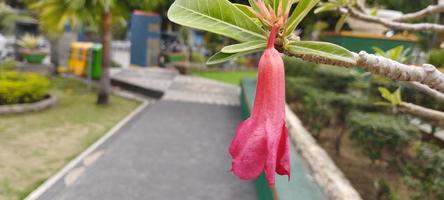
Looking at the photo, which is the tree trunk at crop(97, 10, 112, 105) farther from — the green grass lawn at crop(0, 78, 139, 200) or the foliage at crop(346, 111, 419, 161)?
the foliage at crop(346, 111, 419, 161)

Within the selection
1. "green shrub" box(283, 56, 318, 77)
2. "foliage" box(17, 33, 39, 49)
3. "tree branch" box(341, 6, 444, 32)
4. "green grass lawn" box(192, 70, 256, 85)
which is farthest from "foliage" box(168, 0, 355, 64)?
"foliage" box(17, 33, 39, 49)

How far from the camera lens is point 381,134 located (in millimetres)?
4527

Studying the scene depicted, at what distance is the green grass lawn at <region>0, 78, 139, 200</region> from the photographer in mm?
4693

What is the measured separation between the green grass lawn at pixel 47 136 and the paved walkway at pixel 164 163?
350 mm

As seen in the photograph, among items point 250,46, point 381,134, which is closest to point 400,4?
point 381,134

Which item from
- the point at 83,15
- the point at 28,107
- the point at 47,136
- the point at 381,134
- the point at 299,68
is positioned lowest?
the point at 47,136

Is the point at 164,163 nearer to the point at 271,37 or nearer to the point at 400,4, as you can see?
the point at 271,37

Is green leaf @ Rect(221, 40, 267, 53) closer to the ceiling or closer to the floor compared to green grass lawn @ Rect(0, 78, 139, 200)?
closer to the ceiling

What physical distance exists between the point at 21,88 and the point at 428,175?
305 inches

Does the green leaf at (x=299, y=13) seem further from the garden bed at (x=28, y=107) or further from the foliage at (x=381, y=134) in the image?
the garden bed at (x=28, y=107)

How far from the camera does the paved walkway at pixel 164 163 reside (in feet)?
14.4

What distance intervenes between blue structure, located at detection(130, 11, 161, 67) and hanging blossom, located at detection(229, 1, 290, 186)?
56.9 feet

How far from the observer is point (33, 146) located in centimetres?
594

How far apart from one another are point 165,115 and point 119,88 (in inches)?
185
